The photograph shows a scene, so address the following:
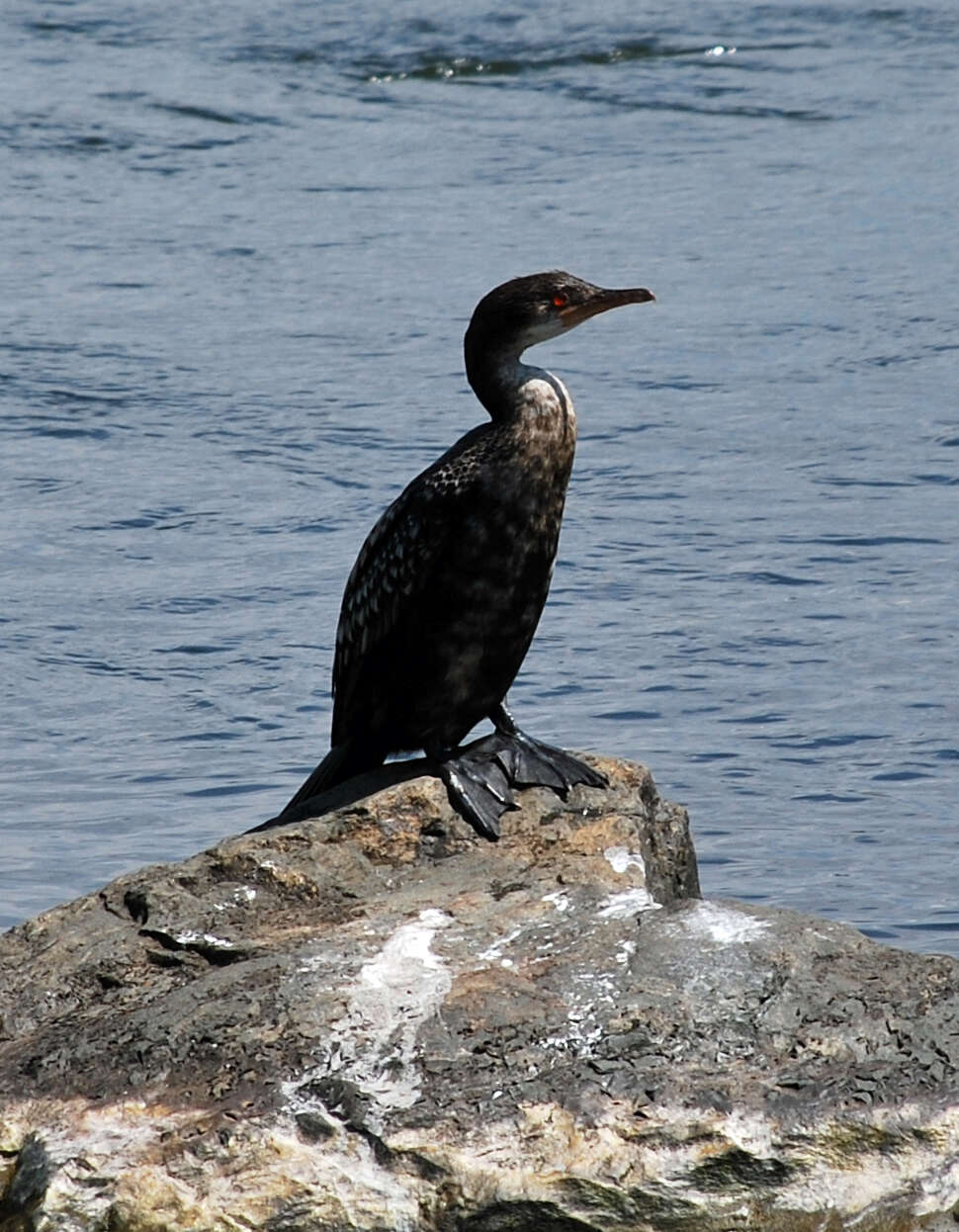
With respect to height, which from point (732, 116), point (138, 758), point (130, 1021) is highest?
point (732, 116)

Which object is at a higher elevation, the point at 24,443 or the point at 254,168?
the point at 254,168

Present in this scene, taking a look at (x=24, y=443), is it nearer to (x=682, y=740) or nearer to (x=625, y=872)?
(x=682, y=740)

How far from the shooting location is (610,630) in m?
8.09

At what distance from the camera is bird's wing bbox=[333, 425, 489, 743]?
5066mm

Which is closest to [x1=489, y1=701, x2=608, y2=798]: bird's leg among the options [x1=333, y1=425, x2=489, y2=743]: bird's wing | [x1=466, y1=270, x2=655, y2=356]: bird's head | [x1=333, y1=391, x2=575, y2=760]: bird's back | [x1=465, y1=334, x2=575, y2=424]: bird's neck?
[x1=333, y1=391, x2=575, y2=760]: bird's back

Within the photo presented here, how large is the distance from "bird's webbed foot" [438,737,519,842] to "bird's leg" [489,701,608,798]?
24 millimetres

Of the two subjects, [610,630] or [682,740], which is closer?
[682,740]

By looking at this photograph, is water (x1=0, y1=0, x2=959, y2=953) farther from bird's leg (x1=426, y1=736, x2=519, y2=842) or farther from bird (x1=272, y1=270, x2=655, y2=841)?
bird's leg (x1=426, y1=736, x2=519, y2=842)

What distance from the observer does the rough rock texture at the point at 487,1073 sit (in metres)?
3.67

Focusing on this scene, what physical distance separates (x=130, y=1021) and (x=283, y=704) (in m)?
3.42

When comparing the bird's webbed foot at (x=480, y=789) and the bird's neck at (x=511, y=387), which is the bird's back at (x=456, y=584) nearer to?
the bird's neck at (x=511, y=387)

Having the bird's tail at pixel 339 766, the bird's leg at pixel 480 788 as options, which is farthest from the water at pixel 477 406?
the bird's leg at pixel 480 788

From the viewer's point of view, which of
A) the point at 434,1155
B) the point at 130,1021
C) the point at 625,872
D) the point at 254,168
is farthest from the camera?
the point at 254,168

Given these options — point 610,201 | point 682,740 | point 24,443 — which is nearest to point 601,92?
point 610,201
